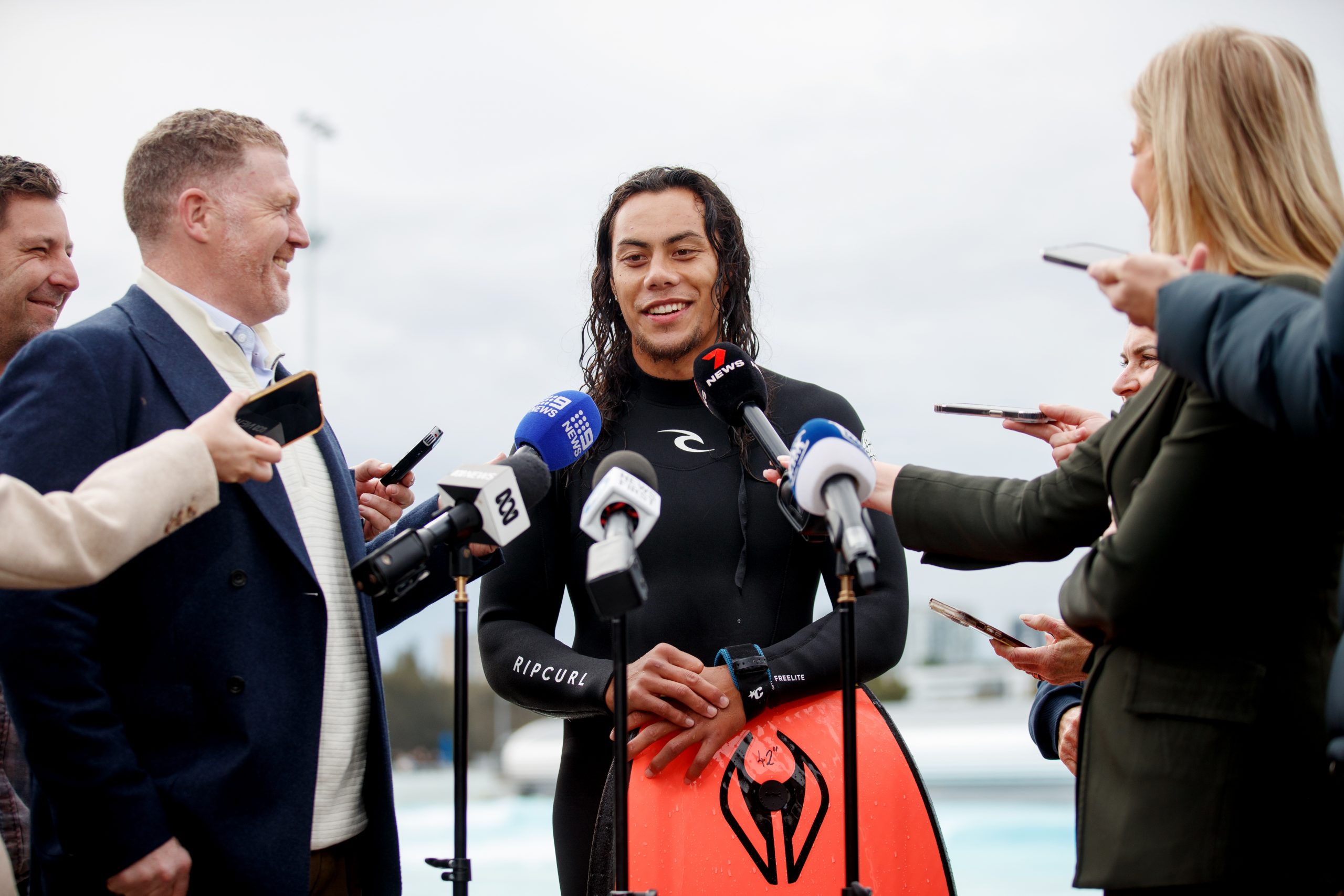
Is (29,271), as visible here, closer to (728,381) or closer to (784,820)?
(728,381)

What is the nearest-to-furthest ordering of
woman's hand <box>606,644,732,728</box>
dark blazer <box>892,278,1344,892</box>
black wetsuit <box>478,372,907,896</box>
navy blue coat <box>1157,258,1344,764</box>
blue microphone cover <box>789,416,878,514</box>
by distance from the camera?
1. navy blue coat <box>1157,258,1344,764</box>
2. dark blazer <box>892,278,1344,892</box>
3. blue microphone cover <box>789,416,878,514</box>
4. woman's hand <box>606,644,732,728</box>
5. black wetsuit <box>478,372,907,896</box>

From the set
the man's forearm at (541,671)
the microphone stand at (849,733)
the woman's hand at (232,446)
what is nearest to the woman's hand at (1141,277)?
the microphone stand at (849,733)

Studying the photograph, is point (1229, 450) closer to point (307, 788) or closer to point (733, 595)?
point (733, 595)

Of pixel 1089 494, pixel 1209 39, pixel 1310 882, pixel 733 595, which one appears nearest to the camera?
pixel 1310 882

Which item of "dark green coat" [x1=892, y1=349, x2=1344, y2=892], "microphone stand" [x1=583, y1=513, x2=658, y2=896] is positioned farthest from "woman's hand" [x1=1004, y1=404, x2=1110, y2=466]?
"microphone stand" [x1=583, y1=513, x2=658, y2=896]

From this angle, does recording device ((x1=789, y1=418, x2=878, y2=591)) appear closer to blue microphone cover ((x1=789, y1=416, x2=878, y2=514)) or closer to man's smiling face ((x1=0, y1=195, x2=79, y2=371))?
blue microphone cover ((x1=789, y1=416, x2=878, y2=514))

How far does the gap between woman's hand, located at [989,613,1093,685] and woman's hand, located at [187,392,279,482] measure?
1531 millimetres

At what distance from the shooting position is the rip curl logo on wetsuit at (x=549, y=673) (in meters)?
2.36

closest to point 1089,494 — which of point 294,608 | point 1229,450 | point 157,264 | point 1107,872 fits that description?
point 1229,450

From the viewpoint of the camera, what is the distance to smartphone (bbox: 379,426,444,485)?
252cm

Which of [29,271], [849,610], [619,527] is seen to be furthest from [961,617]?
[29,271]

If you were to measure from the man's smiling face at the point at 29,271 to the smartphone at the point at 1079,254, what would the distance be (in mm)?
2586

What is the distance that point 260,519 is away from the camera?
2.09m

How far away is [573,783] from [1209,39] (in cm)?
203
